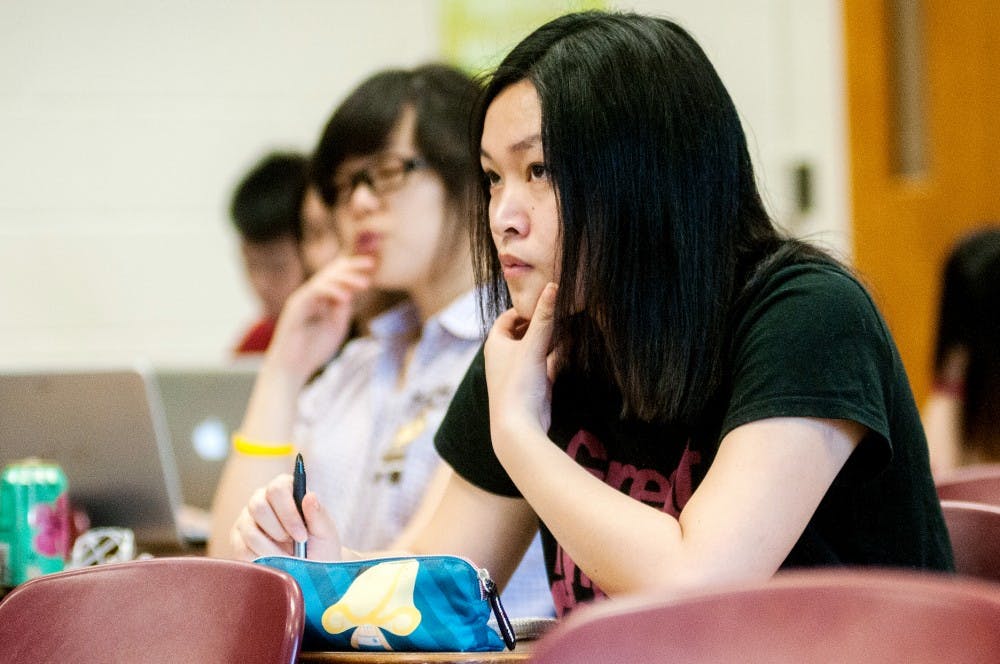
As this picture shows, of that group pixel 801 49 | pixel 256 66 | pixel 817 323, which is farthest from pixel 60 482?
pixel 801 49

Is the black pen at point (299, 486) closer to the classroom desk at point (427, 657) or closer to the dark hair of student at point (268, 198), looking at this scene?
the classroom desk at point (427, 657)

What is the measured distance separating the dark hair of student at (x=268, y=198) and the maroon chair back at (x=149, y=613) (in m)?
2.24

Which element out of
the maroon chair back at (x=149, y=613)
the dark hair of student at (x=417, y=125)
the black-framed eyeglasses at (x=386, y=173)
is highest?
the dark hair of student at (x=417, y=125)

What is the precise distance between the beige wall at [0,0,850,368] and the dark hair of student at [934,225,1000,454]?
1.24 m

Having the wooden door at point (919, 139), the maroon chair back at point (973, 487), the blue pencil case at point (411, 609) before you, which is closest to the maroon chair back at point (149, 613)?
Result: the blue pencil case at point (411, 609)

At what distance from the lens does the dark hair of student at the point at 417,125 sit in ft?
7.39

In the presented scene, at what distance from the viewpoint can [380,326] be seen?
2.32 meters

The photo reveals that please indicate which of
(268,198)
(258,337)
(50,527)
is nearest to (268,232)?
(268,198)

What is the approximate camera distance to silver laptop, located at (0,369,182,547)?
6.55 feet

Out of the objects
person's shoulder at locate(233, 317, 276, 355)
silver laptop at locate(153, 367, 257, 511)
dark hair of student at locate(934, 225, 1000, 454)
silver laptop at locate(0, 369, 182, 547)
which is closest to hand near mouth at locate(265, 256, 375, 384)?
silver laptop at locate(153, 367, 257, 511)

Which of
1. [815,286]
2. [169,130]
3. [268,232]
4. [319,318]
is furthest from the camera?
[169,130]

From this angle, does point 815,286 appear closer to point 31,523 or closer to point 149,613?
point 149,613

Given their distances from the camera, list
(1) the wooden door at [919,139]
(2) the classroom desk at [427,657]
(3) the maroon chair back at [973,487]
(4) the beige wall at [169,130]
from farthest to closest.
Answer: (1) the wooden door at [919,139]
(4) the beige wall at [169,130]
(3) the maroon chair back at [973,487]
(2) the classroom desk at [427,657]

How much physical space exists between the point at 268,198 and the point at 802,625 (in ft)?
9.77
